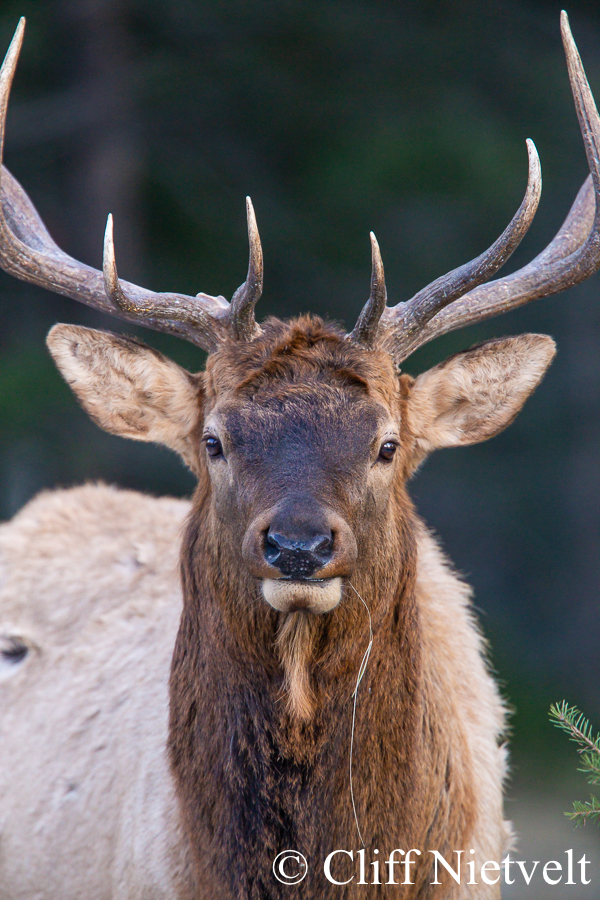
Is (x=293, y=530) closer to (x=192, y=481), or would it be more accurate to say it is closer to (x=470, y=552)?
(x=192, y=481)

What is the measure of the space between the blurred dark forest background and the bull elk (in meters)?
4.60

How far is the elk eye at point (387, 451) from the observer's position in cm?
319

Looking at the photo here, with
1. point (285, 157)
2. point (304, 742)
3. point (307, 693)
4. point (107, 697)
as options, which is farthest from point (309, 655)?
point (285, 157)

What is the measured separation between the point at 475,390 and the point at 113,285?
1.43 m

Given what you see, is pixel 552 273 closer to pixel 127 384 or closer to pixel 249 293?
pixel 249 293

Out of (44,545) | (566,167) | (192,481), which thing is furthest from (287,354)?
(566,167)

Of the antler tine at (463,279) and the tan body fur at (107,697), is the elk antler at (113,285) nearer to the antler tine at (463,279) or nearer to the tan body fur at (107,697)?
the antler tine at (463,279)

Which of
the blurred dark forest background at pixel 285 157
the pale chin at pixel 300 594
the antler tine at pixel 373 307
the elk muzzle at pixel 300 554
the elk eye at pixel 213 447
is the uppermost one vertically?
the blurred dark forest background at pixel 285 157

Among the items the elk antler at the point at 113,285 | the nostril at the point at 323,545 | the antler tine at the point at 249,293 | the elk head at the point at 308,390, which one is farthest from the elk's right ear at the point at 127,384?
the nostril at the point at 323,545

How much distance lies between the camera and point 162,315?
11.4ft

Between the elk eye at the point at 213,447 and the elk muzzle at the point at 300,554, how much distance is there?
1.49 feet

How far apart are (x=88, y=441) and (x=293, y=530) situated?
6352mm

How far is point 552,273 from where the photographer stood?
3.72 meters

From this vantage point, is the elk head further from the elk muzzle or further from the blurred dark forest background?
the blurred dark forest background
